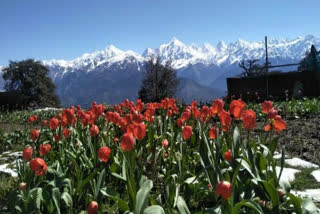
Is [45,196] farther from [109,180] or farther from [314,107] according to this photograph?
[314,107]

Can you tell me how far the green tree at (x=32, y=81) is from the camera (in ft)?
173

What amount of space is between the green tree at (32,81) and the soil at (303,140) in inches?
1857

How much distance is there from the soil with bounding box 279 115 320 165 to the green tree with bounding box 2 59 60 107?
47.2 meters

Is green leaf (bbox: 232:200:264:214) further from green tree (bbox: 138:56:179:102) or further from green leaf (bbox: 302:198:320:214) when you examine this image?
green tree (bbox: 138:56:179:102)

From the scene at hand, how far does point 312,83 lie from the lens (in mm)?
16719

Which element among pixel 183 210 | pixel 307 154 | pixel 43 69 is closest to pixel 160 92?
pixel 43 69

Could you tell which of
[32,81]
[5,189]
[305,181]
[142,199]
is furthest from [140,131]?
[32,81]

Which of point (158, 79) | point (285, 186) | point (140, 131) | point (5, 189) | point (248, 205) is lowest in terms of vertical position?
point (158, 79)

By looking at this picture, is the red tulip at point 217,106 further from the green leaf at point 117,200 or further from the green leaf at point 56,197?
the green leaf at point 56,197

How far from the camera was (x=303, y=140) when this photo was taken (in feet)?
20.1

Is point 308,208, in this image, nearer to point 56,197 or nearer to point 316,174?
point 56,197

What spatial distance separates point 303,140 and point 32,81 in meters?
52.6

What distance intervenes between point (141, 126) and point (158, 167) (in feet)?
4.63

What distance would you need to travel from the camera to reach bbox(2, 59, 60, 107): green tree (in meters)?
52.6
